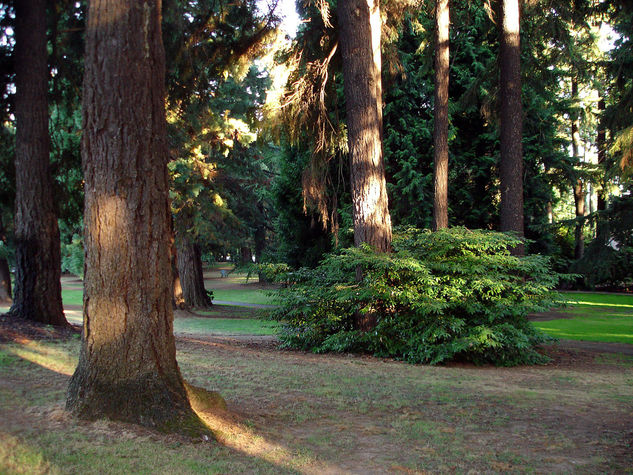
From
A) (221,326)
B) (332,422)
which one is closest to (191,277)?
(221,326)

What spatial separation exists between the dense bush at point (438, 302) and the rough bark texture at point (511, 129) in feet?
6.93

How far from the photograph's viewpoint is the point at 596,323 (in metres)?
18.9

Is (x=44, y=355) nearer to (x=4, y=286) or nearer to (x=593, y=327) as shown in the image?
(x=593, y=327)

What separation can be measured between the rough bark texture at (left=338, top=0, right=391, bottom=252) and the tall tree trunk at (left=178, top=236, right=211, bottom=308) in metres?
16.3

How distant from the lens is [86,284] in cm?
507

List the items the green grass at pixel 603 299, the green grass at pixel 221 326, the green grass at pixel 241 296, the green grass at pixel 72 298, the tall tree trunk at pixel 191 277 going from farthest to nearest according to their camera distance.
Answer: the green grass at pixel 241 296 → the green grass at pixel 72 298 → the tall tree trunk at pixel 191 277 → the green grass at pixel 603 299 → the green grass at pixel 221 326

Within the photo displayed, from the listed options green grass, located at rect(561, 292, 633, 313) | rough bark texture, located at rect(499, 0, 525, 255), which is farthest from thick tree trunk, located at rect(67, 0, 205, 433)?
green grass, located at rect(561, 292, 633, 313)

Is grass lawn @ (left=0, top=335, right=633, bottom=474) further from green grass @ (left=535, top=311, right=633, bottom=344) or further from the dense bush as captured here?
green grass @ (left=535, top=311, right=633, bottom=344)

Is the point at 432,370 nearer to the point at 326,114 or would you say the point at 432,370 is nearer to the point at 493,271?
the point at 493,271

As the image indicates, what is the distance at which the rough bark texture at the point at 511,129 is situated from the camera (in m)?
13.8

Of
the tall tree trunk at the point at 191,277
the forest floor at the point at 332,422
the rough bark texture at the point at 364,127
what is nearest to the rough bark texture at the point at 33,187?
the forest floor at the point at 332,422

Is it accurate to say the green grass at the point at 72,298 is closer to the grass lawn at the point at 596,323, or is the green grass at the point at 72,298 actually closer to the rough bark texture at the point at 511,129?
the grass lawn at the point at 596,323

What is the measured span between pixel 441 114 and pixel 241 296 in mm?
25918

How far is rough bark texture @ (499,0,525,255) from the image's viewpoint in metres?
13.8
